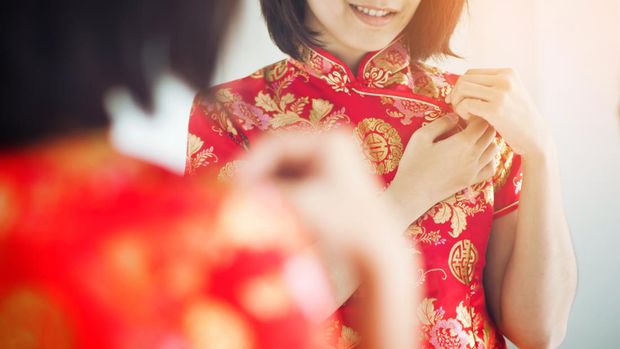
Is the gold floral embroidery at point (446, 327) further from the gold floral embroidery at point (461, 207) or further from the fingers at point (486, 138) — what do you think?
the fingers at point (486, 138)

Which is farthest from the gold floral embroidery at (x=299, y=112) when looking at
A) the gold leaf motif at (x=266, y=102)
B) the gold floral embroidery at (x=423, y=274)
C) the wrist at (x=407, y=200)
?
the gold floral embroidery at (x=423, y=274)

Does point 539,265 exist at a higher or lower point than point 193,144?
lower

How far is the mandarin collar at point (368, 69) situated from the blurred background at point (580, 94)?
63mm

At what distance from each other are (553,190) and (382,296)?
30cm

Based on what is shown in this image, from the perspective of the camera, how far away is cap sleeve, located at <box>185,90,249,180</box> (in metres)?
0.73

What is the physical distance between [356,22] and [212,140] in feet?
0.75

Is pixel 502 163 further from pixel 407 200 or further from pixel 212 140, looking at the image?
pixel 212 140

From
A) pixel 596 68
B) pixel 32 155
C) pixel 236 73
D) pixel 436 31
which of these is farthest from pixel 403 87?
pixel 32 155

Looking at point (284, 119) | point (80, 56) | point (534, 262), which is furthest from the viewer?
point (534, 262)

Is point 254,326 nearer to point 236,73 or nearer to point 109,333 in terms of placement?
point 109,333

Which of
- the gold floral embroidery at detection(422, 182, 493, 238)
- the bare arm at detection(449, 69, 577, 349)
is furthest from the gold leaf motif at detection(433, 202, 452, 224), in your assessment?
the bare arm at detection(449, 69, 577, 349)

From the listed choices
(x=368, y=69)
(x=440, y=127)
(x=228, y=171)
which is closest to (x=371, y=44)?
(x=368, y=69)

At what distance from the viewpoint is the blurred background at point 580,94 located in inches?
36.0

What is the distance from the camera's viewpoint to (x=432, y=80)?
868 mm
